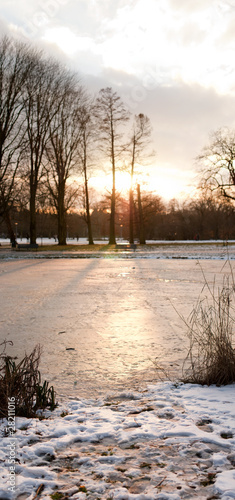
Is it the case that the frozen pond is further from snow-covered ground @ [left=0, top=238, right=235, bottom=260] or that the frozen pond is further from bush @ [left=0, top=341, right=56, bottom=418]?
snow-covered ground @ [left=0, top=238, right=235, bottom=260]

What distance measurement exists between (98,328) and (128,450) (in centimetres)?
358

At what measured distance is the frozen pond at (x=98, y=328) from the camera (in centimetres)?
443

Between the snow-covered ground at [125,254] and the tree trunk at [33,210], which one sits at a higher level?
the tree trunk at [33,210]

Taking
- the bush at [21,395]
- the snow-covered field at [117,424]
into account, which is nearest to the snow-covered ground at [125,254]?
the snow-covered field at [117,424]

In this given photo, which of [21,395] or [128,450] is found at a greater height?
[21,395]

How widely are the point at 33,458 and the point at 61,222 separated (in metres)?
34.8

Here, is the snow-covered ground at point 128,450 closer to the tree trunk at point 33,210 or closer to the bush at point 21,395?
the bush at point 21,395

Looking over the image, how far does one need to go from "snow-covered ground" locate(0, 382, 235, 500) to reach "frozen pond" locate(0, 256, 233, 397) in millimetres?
667

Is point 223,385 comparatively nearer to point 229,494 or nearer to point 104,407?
point 104,407

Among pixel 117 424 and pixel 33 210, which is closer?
pixel 117 424

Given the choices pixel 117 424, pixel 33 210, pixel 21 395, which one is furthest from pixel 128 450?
pixel 33 210

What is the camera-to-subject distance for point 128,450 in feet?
9.01

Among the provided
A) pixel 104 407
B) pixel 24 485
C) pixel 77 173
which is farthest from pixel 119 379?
pixel 77 173

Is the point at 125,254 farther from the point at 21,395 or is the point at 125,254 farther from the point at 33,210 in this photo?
the point at 21,395
